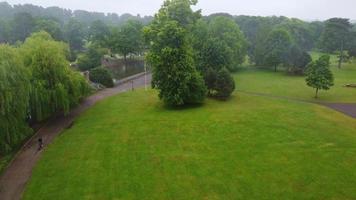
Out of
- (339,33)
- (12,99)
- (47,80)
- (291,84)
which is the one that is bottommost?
(291,84)

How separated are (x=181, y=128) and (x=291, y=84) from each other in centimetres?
3034

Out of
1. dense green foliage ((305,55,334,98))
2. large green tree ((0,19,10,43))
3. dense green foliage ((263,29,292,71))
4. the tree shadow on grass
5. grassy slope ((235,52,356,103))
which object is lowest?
the tree shadow on grass

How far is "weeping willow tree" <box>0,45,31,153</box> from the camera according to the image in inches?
1082

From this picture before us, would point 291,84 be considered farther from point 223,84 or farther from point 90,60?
point 90,60

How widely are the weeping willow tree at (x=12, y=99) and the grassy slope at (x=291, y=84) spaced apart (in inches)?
1356

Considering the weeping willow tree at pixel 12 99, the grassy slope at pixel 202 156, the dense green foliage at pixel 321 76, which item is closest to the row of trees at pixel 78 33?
the grassy slope at pixel 202 156

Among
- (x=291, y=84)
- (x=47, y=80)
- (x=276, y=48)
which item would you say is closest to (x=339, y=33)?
(x=276, y=48)

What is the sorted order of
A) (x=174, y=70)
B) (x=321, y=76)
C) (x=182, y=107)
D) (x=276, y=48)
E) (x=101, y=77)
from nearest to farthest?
(x=174, y=70) < (x=182, y=107) < (x=321, y=76) < (x=101, y=77) < (x=276, y=48)

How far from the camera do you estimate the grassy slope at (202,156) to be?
882 inches

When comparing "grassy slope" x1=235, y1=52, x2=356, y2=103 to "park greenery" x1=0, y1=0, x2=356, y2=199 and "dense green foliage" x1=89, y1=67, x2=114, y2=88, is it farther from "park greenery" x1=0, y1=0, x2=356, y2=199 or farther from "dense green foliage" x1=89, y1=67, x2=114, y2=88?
"dense green foliage" x1=89, y1=67, x2=114, y2=88

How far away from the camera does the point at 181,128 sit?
33.9 m

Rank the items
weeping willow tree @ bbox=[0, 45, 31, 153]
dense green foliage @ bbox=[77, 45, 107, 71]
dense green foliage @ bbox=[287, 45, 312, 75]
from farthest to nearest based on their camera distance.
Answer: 1. dense green foliage @ bbox=[287, 45, 312, 75]
2. dense green foliage @ bbox=[77, 45, 107, 71]
3. weeping willow tree @ bbox=[0, 45, 31, 153]

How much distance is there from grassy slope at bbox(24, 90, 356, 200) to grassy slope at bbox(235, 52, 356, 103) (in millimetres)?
9091

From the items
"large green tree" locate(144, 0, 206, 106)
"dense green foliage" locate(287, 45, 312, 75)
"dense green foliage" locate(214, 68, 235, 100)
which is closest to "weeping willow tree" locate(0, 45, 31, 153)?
"large green tree" locate(144, 0, 206, 106)
